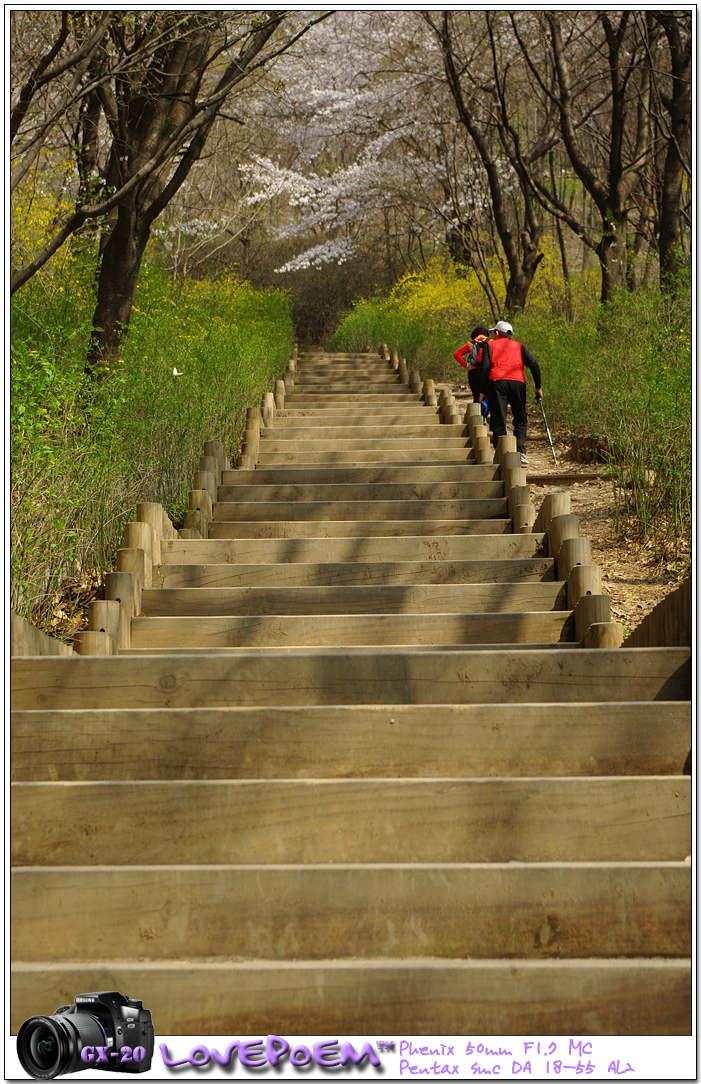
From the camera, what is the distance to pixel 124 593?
3.65 metres

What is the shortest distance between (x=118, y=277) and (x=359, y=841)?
259 inches

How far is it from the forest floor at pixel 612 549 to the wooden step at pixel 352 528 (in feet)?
2.97

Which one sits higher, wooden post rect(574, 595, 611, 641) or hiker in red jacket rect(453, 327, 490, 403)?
hiker in red jacket rect(453, 327, 490, 403)

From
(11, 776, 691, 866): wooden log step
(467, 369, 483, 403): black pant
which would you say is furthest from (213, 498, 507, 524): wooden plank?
(467, 369, 483, 403): black pant

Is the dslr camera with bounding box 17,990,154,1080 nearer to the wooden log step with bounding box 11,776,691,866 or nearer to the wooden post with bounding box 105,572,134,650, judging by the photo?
the wooden log step with bounding box 11,776,691,866

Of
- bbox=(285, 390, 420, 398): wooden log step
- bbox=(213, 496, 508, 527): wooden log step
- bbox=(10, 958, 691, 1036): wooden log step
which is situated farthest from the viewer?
bbox=(285, 390, 420, 398): wooden log step

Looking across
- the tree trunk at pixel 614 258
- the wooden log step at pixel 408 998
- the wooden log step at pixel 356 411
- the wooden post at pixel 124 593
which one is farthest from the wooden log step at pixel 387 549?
the tree trunk at pixel 614 258

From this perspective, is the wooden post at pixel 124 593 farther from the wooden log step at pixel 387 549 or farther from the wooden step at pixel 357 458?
the wooden step at pixel 357 458

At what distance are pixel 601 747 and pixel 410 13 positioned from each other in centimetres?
1689

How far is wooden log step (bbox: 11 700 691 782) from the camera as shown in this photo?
7.69ft

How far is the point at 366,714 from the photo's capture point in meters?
2.36

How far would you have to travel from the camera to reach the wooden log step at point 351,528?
5051 mm

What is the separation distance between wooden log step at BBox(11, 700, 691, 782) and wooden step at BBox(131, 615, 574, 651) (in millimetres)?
1114

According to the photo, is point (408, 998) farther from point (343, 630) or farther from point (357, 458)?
point (357, 458)
